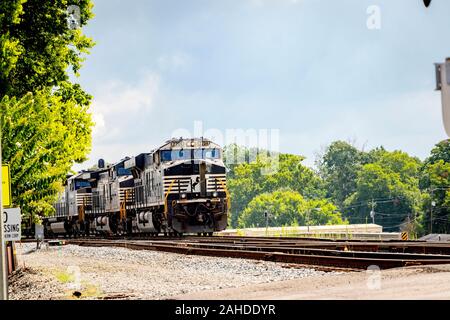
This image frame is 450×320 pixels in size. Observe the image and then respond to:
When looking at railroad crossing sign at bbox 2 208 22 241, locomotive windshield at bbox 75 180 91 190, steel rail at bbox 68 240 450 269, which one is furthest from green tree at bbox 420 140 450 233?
railroad crossing sign at bbox 2 208 22 241

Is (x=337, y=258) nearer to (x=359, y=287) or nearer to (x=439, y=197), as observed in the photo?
(x=359, y=287)

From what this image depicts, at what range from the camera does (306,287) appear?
43.5ft

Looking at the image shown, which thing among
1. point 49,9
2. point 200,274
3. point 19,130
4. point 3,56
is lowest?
point 200,274

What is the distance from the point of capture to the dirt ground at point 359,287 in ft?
36.7

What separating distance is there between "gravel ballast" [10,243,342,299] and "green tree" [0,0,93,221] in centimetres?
285

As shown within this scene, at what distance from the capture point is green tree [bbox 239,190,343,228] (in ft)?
327

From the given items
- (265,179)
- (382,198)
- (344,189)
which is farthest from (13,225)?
(344,189)

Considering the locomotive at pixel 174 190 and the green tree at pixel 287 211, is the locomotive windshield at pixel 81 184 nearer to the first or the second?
the locomotive at pixel 174 190

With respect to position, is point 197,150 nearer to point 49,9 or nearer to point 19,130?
point 49,9

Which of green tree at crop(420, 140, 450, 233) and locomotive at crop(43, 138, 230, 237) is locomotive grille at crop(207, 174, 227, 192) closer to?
locomotive at crop(43, 138, 230, 237)

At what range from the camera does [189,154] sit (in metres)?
39.8

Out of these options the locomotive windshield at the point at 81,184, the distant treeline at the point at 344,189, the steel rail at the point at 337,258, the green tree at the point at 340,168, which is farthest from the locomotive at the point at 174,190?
the green tree at the point at 340,168

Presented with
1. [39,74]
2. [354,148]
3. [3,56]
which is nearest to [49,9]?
[39,74]
